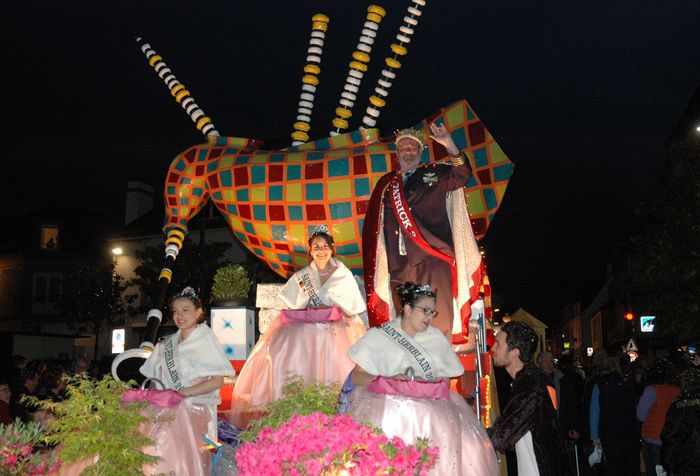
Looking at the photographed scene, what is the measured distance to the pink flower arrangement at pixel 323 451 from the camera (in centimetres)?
356

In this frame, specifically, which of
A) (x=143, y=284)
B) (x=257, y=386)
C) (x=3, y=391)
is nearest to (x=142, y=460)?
(x=257, y=386)

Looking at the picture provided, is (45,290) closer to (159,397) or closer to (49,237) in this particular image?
(49,237)

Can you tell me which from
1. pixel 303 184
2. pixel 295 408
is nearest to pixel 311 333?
pixel 303 184

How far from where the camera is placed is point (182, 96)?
10.6 metres

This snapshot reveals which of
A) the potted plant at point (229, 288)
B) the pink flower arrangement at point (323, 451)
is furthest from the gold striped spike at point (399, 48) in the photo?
the pink flower arrangement at point (323, 451)

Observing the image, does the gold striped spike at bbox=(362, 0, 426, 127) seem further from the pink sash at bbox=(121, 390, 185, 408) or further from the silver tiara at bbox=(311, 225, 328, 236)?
the pink sash at bbox=(121, 390, 185, 408)

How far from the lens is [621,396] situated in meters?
10.2

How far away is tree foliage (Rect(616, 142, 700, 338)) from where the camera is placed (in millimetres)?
23797

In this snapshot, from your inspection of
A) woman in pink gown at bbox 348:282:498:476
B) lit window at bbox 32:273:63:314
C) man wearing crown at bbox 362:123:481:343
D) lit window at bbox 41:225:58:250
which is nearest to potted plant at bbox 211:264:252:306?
man wearing crown at bbox 362:123:481:343

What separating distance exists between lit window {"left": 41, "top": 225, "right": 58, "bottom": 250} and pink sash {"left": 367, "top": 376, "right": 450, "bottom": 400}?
44.6m

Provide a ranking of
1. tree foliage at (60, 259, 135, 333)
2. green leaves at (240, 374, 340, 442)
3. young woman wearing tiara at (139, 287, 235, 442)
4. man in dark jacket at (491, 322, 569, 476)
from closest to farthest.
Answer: green leaves at (240, 374, 340, 442)
man in dark jacket at (491, 322, 569, 476)
young woman wearing tiara at (139, 287, 235, 442)
tree foliage at (60, 259, 135, 333)

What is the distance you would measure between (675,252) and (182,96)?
18026mm

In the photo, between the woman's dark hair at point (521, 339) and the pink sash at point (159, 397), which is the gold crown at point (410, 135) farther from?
the pink sash at point (159, 397)

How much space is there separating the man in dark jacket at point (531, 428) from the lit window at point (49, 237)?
44687 millimetres
